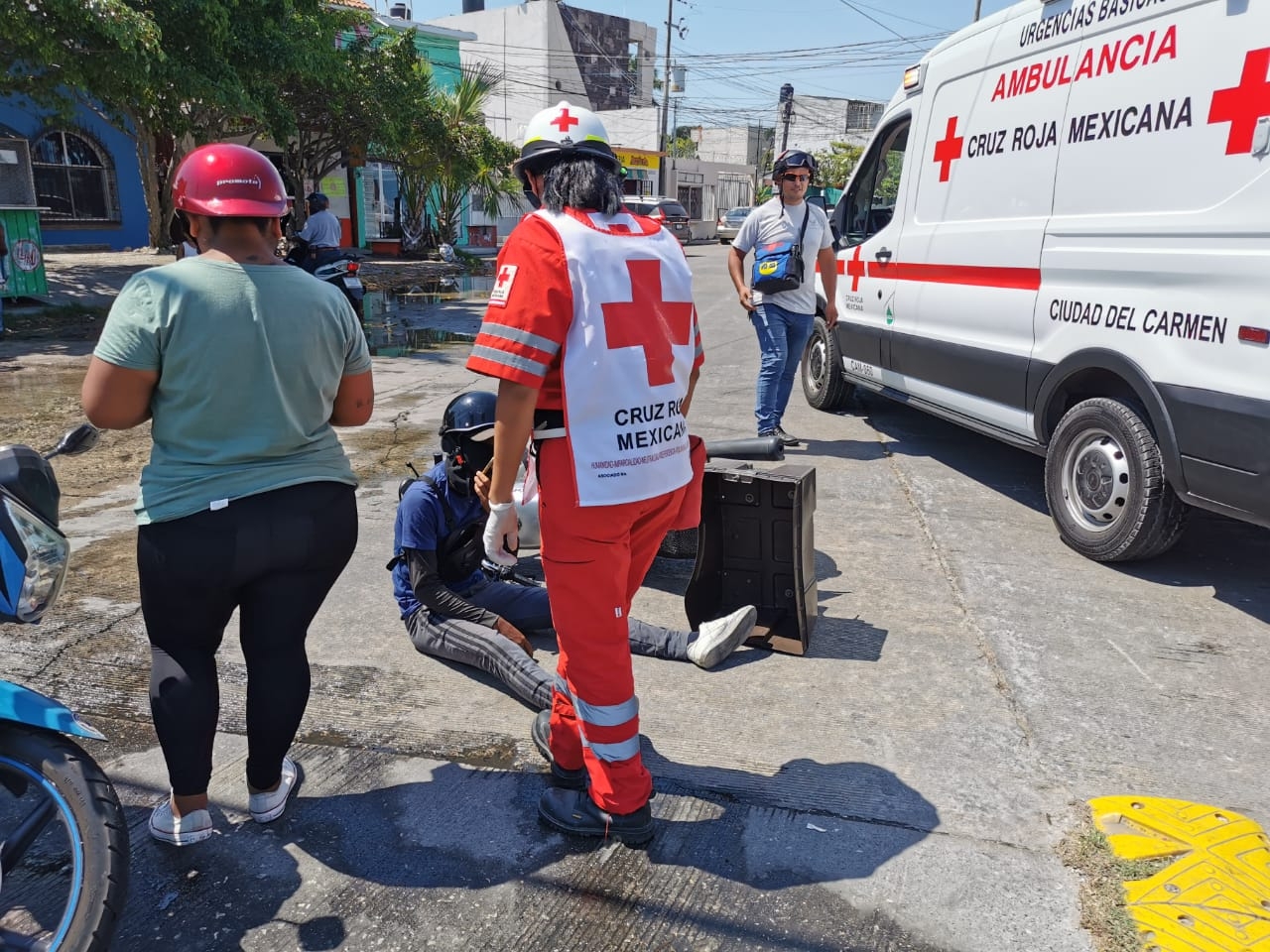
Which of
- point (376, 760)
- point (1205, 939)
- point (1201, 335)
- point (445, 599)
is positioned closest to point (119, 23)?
point (445, 599)

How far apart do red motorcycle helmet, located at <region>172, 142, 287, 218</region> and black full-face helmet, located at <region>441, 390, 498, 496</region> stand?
1.26m

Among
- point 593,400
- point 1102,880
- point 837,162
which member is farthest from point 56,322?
point 837,162

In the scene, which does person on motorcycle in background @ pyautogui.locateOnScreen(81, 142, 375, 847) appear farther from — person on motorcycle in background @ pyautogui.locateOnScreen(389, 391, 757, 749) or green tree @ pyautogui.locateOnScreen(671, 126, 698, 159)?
green tree @ pyautogui.locateOnScreen(671, 126, 698, 159)

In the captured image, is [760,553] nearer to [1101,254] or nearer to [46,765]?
[1101,254]

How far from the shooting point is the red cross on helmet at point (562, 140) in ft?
7.55

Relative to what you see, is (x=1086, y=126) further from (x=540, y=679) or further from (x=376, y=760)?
(x=376, y=760)

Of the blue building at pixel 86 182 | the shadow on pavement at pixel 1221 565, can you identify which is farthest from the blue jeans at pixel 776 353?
the blue building at pixel 86 182

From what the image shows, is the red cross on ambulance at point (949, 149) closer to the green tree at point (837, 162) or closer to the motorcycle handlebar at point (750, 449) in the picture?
the motorcycle handlebar at point (750, 449)

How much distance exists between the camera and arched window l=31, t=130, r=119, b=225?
18578 mm

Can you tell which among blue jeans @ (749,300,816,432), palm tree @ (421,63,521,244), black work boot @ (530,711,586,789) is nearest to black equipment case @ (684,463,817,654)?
black work boot @ (530,711,586,789)

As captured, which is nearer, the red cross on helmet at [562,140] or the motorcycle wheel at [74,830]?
the motorcycle wheel at [74,830]

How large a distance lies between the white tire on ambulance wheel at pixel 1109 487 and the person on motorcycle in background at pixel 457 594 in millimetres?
1945

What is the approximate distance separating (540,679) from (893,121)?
16.1 feet

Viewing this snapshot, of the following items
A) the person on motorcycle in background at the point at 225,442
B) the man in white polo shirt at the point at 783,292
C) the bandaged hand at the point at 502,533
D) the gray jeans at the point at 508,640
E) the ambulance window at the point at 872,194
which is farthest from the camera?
the ambulance window at the point at 872,194
